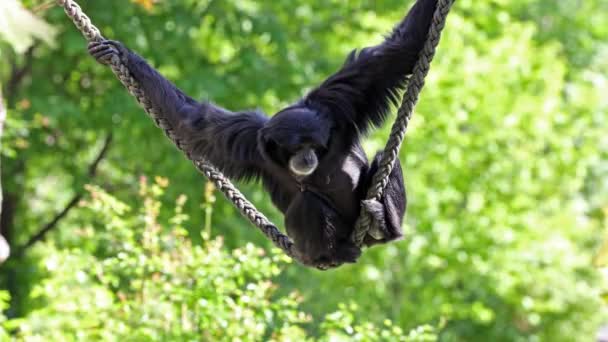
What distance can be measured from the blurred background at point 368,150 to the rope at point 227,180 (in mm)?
1894

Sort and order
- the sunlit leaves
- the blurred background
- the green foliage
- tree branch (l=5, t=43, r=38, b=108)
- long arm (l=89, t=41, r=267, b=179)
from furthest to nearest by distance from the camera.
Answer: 1. tree branch (l=5, t=43, r=38, b=108)
2. the blurred background
3. the green foliage
4. the sunlit leaves
5. long arm (l=89, t=41, r=267, b=179)

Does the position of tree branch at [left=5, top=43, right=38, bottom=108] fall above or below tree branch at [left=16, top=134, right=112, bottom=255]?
above

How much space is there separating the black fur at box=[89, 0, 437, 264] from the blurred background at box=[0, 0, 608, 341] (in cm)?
219

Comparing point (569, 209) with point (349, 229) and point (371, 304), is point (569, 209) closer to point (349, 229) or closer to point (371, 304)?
point (371, 304)

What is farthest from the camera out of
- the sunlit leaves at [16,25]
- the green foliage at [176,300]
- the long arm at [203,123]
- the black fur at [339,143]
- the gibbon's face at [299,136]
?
the green foliage at [176,300]

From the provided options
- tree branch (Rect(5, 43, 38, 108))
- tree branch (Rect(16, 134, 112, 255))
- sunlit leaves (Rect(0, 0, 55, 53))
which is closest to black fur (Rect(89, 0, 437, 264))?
sunlit leaves (Rect(0, 0, 55, 53))

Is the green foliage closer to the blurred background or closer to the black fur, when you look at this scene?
the blurred background

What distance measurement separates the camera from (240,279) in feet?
22.9

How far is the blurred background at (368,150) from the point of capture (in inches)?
454

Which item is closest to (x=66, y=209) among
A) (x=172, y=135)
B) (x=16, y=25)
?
(x=16, y=25)

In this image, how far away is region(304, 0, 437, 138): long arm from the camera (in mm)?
5301

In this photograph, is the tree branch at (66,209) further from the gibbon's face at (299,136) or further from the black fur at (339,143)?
the gibbon's face at (299,136)

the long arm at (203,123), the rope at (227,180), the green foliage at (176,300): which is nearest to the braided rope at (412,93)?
the rope at (227,180)

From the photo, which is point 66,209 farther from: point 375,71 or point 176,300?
point 375,71
